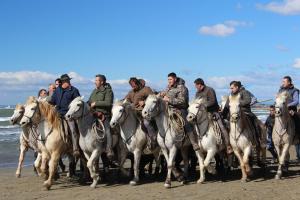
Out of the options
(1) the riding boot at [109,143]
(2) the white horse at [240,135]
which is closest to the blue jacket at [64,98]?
(1) the riding boot at [109,143]

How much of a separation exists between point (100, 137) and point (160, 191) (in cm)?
204

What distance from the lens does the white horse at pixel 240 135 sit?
1180cm

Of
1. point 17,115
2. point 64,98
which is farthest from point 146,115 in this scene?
point 17,115

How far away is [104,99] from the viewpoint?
1273cm

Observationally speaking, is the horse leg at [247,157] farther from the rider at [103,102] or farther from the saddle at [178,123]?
the rider at [103,102]

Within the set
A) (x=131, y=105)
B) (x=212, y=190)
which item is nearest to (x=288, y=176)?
(x=212, y=190)

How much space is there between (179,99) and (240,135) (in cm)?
175

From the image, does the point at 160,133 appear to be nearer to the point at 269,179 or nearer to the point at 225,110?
the point at 225,110

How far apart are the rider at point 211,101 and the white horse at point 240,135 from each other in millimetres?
269

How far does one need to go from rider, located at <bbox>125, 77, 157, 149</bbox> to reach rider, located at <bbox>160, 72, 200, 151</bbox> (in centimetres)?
55

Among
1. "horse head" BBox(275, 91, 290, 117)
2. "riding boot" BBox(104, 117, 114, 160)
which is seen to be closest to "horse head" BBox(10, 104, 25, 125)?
"riding boot" BBox(104, 117, 114, 160)

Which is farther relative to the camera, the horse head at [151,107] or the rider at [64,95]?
the rider at [64,95]

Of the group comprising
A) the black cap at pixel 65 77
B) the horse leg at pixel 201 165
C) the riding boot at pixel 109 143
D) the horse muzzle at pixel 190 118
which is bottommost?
the horse leg at pixel 201 165

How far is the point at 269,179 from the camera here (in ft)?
41.4
